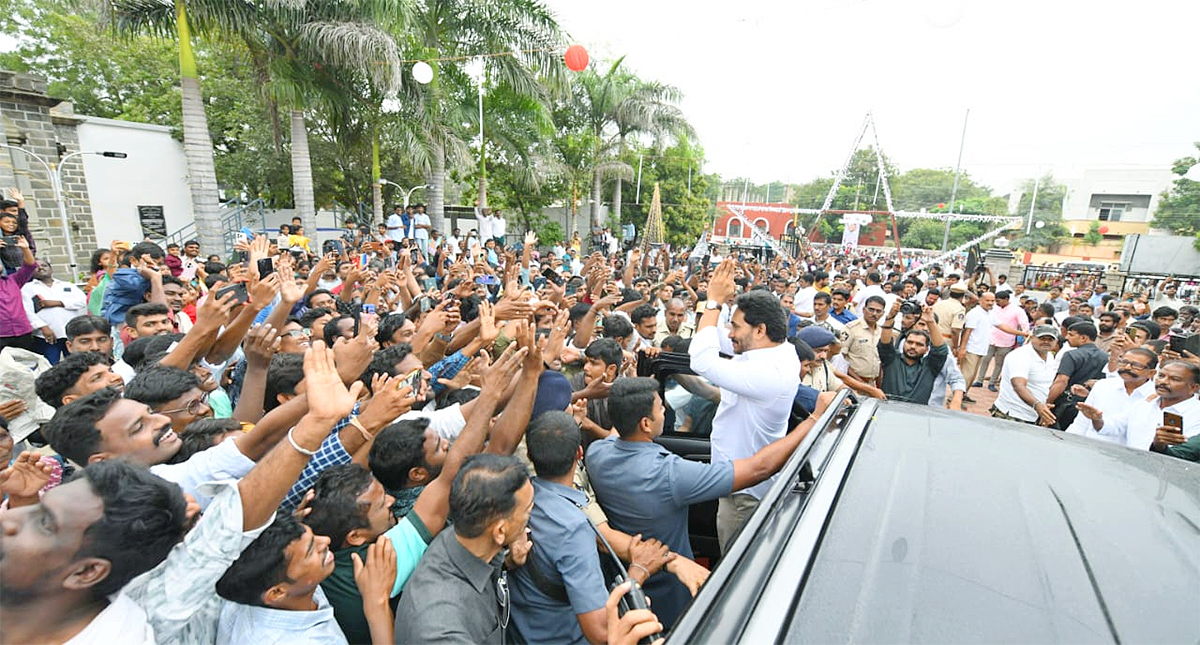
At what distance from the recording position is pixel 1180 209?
3897 cm

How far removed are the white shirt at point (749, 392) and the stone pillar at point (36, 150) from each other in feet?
51.1

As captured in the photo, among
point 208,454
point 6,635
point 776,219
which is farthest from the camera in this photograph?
point 776,219

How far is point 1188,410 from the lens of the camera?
11.4 feet

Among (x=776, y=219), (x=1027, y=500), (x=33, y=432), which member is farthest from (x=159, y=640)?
(x=776, y=219)

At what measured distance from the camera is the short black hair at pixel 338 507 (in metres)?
1.80

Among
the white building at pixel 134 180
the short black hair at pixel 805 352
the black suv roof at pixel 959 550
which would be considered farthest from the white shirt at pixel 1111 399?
the white building at pixel 134 180

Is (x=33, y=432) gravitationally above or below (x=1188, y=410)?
below

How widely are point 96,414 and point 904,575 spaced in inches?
109

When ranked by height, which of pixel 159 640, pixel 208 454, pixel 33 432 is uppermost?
pixel 208 454

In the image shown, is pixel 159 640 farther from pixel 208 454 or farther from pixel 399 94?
pixel 399 94

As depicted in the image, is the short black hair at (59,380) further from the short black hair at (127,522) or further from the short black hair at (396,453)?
the short black hair at (127,522)

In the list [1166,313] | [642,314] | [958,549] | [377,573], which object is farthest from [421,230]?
[1166,313]

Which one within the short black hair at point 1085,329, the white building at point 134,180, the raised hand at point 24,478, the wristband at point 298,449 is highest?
the white building at point 134,180

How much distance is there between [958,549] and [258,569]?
188cm
